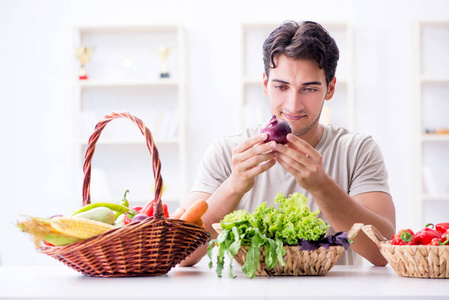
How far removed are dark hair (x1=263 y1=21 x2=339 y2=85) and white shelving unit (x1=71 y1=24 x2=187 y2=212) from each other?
2.17 m

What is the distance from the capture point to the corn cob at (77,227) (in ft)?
4.08

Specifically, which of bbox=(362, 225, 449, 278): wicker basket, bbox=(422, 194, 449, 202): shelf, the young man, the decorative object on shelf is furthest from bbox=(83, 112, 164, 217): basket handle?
bbox=(422, 194, 449, 202): shelf

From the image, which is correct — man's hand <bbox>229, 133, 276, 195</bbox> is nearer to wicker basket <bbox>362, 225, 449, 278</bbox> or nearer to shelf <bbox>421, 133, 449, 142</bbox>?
wicker basket <bbox>362, 225, 449, 278</bbox>

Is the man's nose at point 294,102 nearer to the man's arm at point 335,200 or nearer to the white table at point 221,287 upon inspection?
the man's arm at point 335,200

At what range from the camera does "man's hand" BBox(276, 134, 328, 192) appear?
1.59m

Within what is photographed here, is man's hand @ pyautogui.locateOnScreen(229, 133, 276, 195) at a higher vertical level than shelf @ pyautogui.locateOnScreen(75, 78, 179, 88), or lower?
lower

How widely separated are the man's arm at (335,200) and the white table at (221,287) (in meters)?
0.27

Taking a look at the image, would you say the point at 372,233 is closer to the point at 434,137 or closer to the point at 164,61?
the point at 434,137

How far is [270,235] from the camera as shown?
1.29 metres

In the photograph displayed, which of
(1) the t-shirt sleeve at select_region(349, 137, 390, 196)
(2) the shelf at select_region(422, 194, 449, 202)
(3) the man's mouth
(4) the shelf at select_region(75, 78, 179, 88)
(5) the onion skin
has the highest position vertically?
(4) the shelf at select_region(75, 78, 179, 88)

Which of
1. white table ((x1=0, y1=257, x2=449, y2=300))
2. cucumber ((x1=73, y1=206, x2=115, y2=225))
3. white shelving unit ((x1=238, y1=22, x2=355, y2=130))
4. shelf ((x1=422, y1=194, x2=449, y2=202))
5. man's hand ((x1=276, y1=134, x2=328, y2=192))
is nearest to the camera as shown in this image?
white table ((x1=0, y1=257, x2=449, y2=300))

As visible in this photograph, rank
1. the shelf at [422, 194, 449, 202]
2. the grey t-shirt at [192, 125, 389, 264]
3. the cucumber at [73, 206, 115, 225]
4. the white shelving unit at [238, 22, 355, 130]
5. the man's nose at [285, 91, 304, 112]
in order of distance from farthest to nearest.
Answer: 1. the white shelving unit at [238, 22, 355, 130]
2. the shelf at [422, 194, 449, 202]
3. the grey t-shirt at [192, 125, 389, 264]
4. the man's nose at [285, 91, 304, 112]
5. the cucumber at [73, 206, 115, 225]

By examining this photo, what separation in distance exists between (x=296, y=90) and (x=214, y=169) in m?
0.42

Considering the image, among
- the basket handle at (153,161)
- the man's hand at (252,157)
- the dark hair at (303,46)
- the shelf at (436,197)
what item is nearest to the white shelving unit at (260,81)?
the shelf at (436,197)
